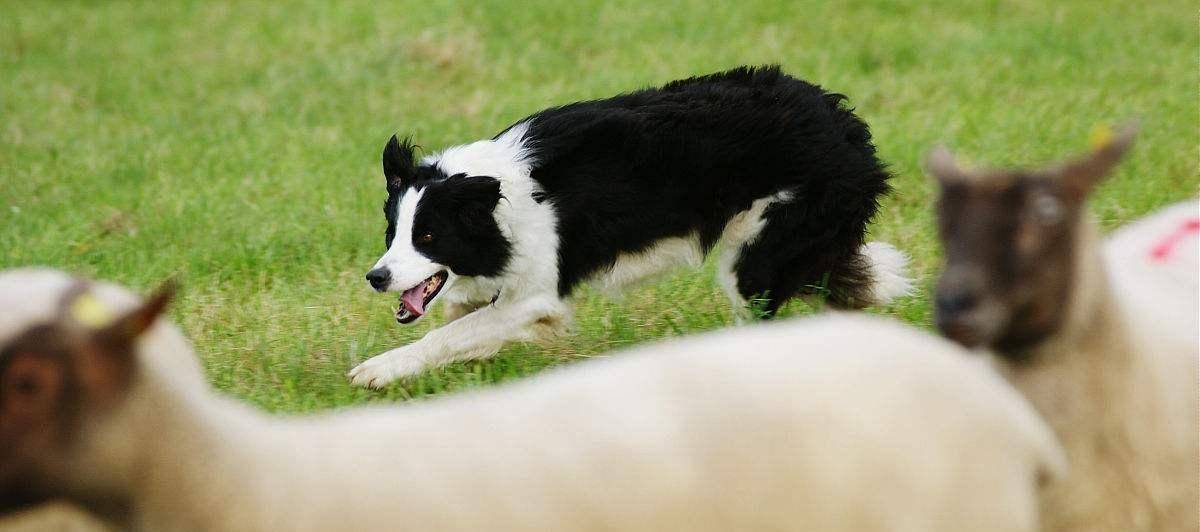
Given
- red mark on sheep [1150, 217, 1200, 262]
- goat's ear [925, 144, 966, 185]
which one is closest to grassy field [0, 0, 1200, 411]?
red mark on sheep [1150, 217, 1200, 262]

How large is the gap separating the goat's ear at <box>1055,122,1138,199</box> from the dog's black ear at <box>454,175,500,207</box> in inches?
115

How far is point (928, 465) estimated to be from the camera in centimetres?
240

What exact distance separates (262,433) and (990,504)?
52.1 inches

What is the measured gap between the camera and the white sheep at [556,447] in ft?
7.47

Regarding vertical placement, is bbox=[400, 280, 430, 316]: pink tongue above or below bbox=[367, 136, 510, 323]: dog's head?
below

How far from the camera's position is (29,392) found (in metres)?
2.24

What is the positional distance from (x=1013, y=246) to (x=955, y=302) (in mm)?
151

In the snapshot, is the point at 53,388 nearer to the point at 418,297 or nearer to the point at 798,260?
the point at 418,297

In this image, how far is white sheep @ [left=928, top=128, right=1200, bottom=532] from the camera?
2562 mm

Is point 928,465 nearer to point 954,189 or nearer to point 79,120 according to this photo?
point 954,189

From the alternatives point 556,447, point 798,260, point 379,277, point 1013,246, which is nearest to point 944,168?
point 1013,246

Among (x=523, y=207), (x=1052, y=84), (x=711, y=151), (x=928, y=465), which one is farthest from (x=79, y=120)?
(x=928, y=465)

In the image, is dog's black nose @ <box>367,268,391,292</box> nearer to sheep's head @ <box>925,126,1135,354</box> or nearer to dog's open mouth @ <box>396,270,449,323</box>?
dog's open mouth @ <box>396,270,449,323</box>

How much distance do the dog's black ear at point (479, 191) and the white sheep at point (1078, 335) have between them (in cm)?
269
